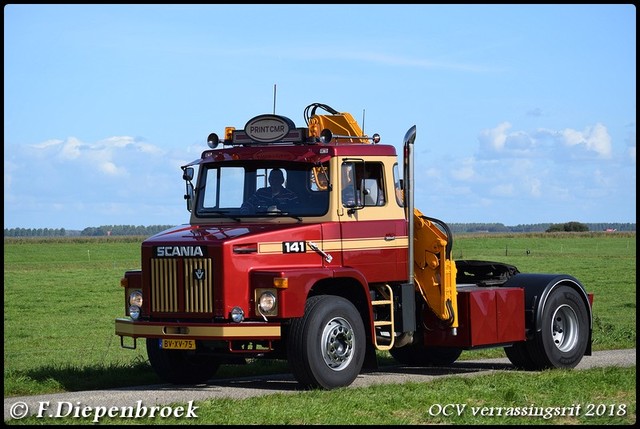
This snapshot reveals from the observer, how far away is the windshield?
14578 millimetres

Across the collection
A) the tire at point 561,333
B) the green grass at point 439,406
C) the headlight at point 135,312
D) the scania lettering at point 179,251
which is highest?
the scania lettering at point 179,251

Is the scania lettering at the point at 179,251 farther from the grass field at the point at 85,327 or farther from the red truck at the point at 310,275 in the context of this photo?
the grass field at the point at 85,327

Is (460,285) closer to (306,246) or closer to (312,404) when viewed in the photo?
(306,246)

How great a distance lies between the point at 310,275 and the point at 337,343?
92 cm

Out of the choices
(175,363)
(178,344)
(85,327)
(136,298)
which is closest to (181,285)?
(178,344)

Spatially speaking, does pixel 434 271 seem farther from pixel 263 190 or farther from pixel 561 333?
pixel 561 333

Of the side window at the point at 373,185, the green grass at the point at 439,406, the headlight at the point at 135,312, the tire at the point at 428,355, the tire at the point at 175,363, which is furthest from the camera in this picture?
the tire at the point at 428,355

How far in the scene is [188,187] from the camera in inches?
612

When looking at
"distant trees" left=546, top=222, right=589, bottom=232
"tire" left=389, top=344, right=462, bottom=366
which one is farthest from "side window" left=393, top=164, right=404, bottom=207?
"distant trees" left=546, top=222, right=589, bottom=232

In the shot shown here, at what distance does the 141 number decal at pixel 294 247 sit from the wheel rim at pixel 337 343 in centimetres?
93

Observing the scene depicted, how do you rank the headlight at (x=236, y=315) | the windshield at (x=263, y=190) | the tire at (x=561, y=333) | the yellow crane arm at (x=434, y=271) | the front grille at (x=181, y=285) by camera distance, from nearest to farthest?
the headlight at (x=236, y=315)
the front grille at (x=181, y=285)
the windshield at (x=263, y=190)
the yellow crane arm at (x=434, y=271)
the tire at (x=561, y=333)

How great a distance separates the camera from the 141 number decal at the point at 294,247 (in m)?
14.0

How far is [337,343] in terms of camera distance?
14070 millimetres

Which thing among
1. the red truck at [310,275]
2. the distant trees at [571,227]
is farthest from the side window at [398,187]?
the distant trees at [571,227]
